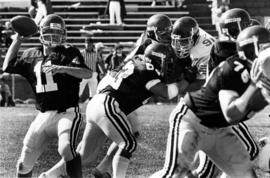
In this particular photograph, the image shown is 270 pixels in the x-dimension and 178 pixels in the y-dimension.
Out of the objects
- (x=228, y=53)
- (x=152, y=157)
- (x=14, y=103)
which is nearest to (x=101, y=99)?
(x=228, y=53)

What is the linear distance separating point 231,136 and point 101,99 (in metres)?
1.35

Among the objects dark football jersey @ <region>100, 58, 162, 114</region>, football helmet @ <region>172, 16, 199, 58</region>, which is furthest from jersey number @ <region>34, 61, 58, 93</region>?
football helmet @ <region>172, 16, 199, 58</region>

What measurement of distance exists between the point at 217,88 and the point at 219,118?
321 mm

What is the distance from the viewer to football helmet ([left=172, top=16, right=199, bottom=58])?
6.66m

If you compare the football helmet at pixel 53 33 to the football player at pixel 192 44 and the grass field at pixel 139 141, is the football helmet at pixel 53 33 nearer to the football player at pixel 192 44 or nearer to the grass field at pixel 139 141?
the football player at pixel 192 44

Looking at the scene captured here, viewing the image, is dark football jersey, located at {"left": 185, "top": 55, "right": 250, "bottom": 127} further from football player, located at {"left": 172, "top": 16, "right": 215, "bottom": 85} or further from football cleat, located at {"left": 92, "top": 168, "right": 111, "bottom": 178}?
football cleat, located at {"left": 92, "top": 168, "right": 111, "bottom": 178}

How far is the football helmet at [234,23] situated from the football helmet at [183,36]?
0.33 m

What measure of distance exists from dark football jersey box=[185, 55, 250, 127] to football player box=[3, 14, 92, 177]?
1281 millimetres

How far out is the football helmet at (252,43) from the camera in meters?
5.10

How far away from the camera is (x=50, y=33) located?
6.70 meters

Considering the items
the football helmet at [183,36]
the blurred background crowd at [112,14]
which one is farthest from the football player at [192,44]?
the blurred background crowd at [112,14]

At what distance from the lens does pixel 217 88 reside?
17.4 feet

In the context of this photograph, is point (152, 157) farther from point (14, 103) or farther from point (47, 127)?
point (14, 103)

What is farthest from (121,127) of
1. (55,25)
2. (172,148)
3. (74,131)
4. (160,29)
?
(160,29)
